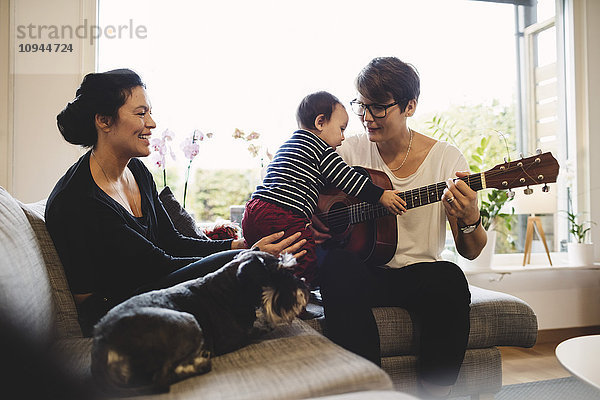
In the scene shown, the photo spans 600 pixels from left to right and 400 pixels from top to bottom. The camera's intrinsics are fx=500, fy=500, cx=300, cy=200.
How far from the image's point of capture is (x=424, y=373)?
1578mm

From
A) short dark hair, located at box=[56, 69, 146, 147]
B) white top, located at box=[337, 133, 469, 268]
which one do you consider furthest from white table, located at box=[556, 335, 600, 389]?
short dark hair, located at box=[56, 69, 146, 147]

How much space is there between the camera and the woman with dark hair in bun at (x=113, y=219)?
1.40 meters

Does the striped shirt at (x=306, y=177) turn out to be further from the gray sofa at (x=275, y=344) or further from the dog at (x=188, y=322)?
the dog at (x=188, y=322)

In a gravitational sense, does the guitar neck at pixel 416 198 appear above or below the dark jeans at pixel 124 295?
above

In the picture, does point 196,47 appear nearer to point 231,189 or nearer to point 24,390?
point 231,189

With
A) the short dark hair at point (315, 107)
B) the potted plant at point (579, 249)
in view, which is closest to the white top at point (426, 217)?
the short dark hair at point (315, 107)

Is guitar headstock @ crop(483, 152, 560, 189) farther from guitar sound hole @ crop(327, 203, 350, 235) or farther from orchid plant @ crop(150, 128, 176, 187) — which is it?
orchid plant @ crop(150, 128, 176, 187)

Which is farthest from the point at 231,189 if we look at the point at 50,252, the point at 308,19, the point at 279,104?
the point at 50,252

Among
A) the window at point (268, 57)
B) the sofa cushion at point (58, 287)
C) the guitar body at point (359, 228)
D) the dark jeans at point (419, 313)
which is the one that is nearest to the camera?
A: the sofa cushion at point (58, 287)

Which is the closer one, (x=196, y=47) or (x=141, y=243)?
(x=141, y=243)

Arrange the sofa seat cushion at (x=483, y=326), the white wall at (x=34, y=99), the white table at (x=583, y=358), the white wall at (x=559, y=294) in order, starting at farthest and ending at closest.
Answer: the white wall at (x=559, y=294) < the white wall at (x=34, y=99) < the sofa seat cushion at (x=483, y=326) < the white table at (x=583, y=358)

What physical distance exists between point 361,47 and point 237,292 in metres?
2.50

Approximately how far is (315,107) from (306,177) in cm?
29

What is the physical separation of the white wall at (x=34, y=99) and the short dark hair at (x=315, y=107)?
5.03 feet
